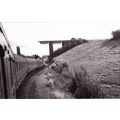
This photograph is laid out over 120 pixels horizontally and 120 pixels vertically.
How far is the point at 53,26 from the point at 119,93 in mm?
1657

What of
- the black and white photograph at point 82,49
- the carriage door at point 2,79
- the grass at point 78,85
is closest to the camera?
the carriage door at point 2,79

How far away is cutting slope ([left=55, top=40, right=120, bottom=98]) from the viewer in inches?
135

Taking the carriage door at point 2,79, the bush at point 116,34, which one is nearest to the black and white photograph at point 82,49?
the bush at point 116,34

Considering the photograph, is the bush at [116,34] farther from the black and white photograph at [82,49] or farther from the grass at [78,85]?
the grass at [78,85]

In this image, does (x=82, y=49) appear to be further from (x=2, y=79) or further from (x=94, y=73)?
(x=2, y=79)

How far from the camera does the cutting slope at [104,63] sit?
11.3ft

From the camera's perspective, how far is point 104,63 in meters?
3.75

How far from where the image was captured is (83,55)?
414 cm

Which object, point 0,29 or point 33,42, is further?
point 33,42

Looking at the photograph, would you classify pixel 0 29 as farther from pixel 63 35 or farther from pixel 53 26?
pixel 63 35

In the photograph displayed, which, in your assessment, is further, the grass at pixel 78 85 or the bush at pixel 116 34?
the grass at pixel 78 85

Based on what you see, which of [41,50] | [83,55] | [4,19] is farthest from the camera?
[83,55]
